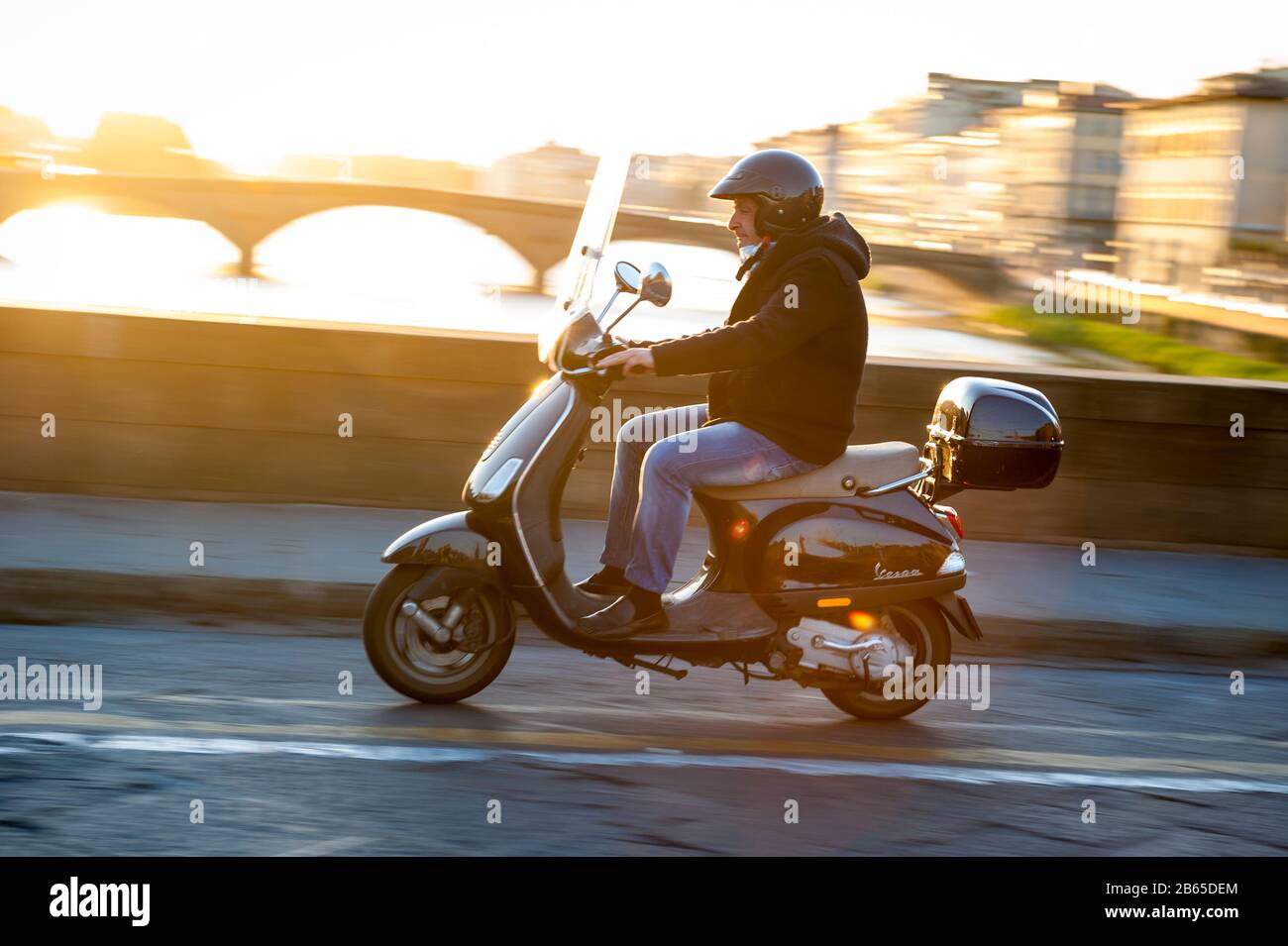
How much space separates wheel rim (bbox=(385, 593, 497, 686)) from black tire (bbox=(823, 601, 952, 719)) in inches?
44.4

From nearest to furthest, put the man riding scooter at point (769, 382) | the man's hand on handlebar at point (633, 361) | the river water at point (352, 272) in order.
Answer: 1. the man's hand on handlebar at point (633, 361)
2. the man riding scooter at point (769, 382)
3. the river water at point (352, 272)

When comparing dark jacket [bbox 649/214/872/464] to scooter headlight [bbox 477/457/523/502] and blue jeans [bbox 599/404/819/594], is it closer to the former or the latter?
blue jeans [bbox 599/404/819/594]

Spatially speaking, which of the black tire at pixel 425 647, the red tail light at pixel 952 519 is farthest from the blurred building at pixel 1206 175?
the black tire at pixel 425 647

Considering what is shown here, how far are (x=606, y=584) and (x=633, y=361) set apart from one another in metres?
0.76

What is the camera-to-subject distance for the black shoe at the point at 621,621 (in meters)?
5.03

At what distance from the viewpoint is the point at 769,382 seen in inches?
199

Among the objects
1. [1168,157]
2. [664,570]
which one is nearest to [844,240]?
[664,570]

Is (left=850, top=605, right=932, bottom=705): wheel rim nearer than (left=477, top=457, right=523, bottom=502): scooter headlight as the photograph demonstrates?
No

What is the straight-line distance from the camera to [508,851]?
3711 millimetres

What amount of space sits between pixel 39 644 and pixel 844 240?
3.15 meters

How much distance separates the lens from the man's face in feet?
16.5

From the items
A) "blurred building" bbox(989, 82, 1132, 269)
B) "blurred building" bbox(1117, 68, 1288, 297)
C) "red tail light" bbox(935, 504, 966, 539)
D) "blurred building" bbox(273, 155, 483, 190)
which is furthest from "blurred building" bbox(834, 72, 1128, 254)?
"red tail light" bbox(935, 504, 966, 539)

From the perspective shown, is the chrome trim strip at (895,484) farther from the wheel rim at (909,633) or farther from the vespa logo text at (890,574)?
the wheel rim at (909,633)

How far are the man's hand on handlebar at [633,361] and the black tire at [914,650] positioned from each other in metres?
1.11
